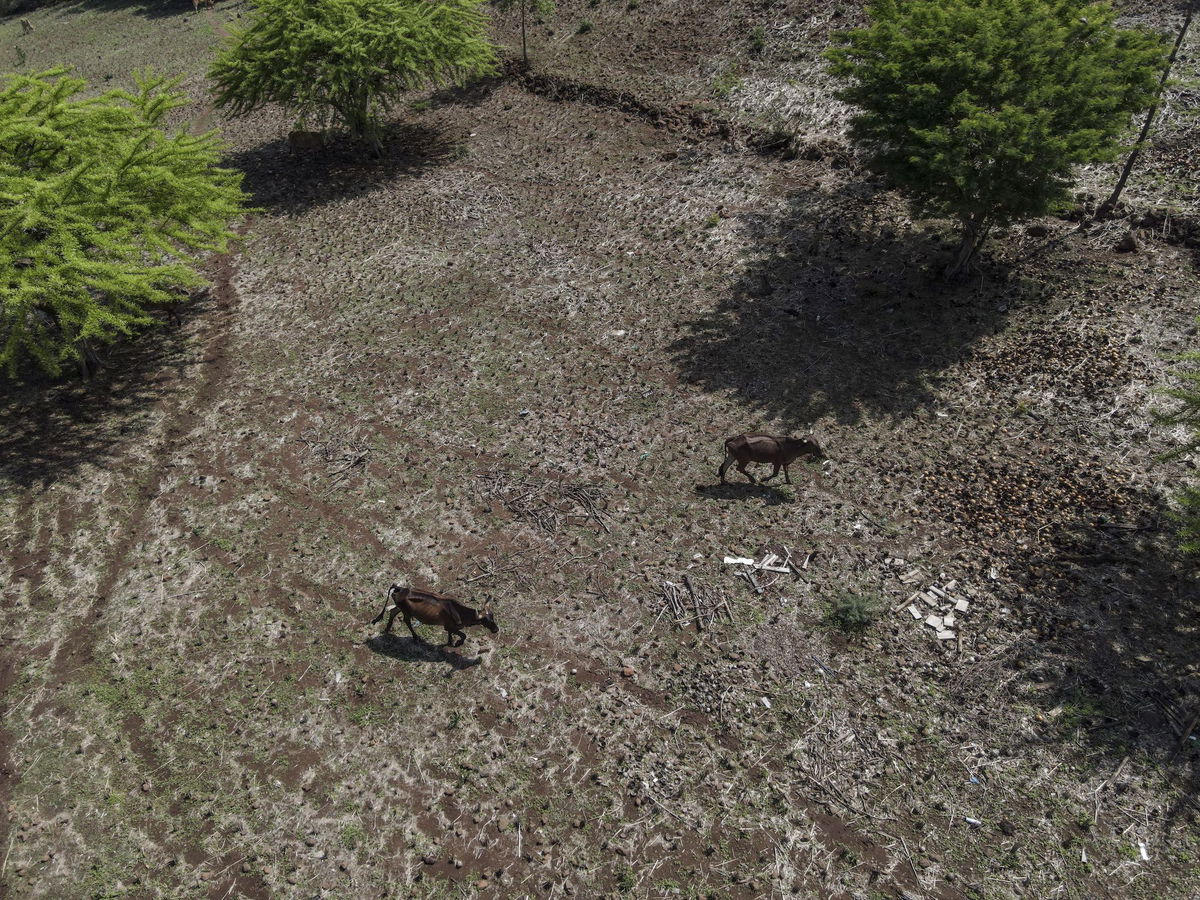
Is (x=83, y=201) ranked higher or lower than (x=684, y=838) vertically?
higher

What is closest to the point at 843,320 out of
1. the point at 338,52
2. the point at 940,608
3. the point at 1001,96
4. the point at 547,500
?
the point at 1001,96

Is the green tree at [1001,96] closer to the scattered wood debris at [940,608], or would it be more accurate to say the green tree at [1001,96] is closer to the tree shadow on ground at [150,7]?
the scattered wood debris at [940,608]

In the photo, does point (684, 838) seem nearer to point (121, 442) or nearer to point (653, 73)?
point (121, 442)

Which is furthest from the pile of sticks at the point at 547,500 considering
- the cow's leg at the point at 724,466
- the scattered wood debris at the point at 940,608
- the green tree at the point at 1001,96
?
the green tree at the point at 1001,96

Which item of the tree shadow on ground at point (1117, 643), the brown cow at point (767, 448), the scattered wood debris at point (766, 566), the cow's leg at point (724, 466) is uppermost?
the brown cow at point (767, 448)

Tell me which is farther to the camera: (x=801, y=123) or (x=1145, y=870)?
(x=801, y=123)

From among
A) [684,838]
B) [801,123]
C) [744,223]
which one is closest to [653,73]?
[801,123]

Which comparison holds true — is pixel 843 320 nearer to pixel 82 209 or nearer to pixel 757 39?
pixel 757 39
